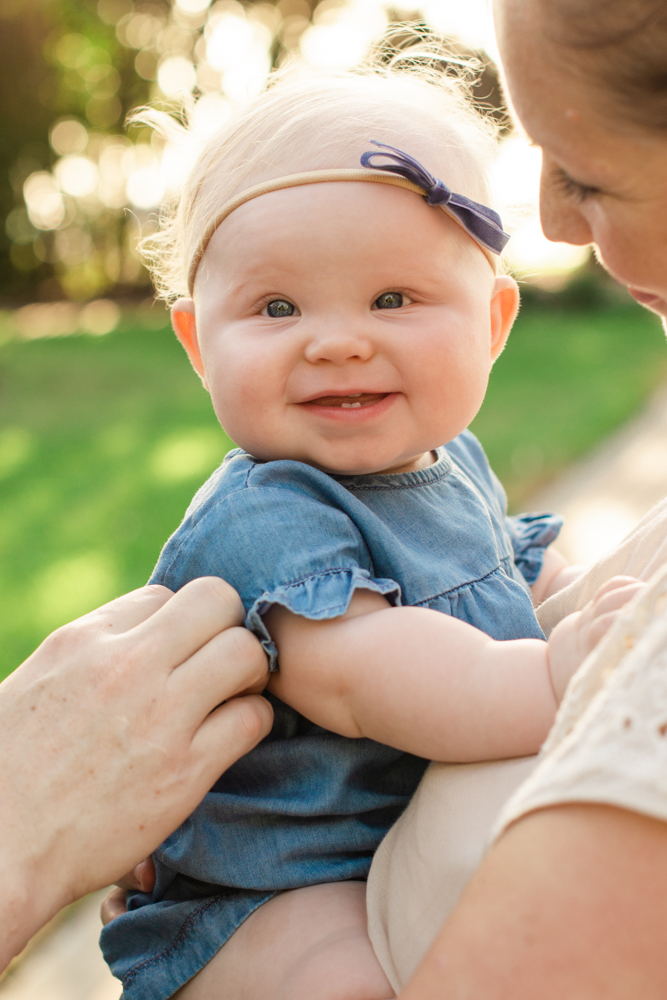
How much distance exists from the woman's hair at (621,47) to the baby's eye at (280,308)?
1.85 ft

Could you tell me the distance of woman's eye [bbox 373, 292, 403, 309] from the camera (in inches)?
56.2

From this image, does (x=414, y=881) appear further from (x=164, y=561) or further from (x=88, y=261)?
(x=88, y=261)

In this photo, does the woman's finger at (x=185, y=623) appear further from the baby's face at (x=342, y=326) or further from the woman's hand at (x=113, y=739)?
the baby's face at (x=342, y=326)

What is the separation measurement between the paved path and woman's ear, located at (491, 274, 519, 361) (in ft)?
5.98

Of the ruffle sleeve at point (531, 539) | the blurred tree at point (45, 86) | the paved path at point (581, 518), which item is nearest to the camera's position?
the ruffle sleeve at point (531, 539)

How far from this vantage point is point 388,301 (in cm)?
143

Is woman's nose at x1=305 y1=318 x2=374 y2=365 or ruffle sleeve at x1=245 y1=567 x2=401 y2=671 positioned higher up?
woman's nose at x1=305 y1=318 x2=374 y2=365

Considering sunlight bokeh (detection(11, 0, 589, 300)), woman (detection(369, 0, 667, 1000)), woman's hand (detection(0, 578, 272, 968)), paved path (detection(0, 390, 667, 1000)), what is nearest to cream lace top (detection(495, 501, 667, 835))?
woman (detection(369, 0, 667, 1000))

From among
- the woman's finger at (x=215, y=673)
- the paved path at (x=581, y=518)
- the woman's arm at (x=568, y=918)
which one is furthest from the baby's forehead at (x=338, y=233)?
the paved path at (x=581, y=518)

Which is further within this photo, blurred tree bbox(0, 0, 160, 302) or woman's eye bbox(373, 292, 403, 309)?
blurred tree bbox(0, 0, 160, 302)

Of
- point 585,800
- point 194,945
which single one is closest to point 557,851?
point 585,800

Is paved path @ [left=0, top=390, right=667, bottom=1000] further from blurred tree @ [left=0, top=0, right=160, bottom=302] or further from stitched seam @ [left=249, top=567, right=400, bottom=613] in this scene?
blurred tree @ [left=0, top=0, right=160, bottom=302]

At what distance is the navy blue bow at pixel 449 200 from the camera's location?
4.51ft

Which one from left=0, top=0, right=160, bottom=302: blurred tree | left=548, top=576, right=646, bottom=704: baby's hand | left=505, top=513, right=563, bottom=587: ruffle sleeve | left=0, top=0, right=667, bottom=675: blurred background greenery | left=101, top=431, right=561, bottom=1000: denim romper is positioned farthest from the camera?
left=0, top=0, right=160, bottom=302: blurred tree
